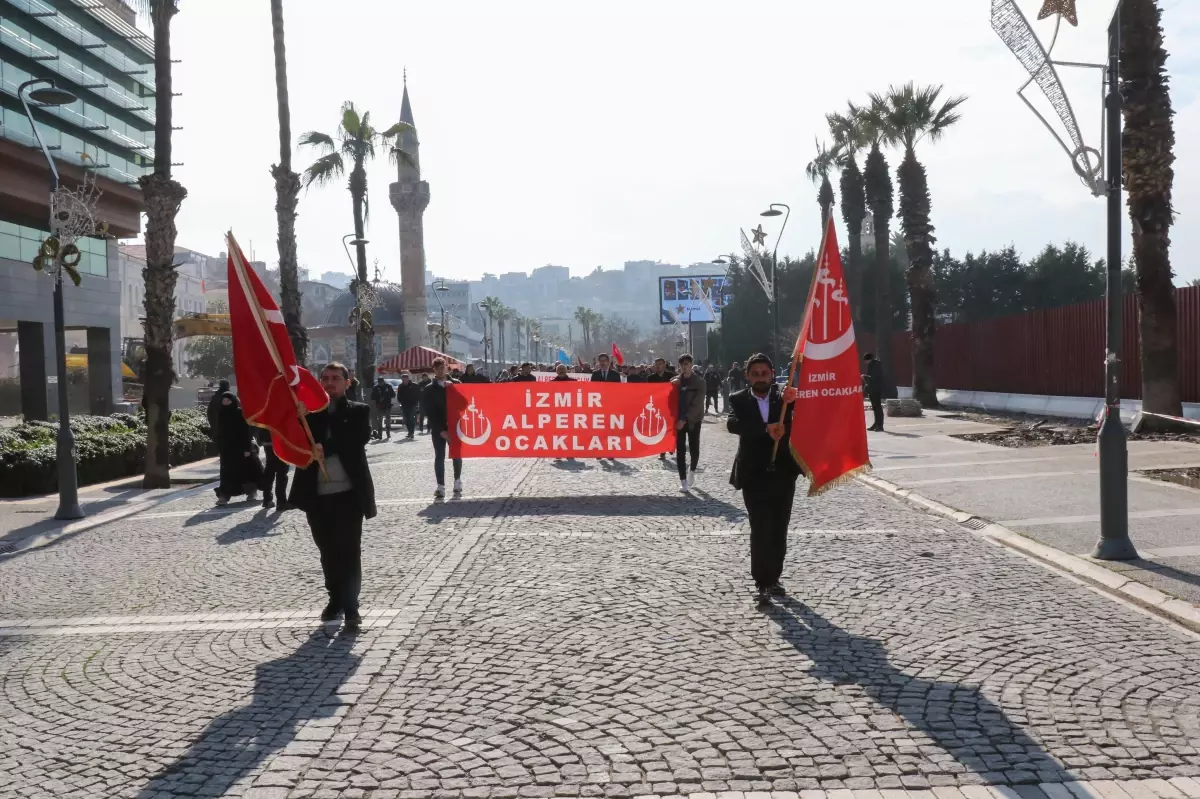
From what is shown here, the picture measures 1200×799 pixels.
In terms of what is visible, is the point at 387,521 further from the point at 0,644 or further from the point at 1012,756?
the point at 1012,756

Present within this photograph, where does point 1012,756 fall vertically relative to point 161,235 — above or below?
below

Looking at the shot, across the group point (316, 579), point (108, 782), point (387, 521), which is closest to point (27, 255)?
point (387, 521)

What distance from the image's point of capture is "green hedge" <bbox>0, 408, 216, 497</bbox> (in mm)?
16500

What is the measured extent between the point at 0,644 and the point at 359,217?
96.1ft

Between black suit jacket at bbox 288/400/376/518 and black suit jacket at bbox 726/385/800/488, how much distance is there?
2.39m

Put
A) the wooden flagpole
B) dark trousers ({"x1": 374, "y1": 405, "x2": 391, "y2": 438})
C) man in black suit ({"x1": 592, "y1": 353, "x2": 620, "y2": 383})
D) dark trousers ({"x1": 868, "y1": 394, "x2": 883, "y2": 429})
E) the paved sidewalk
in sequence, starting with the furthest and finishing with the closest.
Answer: dark trousers ({"x1": 374, "y1": 405, "x2": 391, "y2": 438}), dark trousers ({"x1": 868, "y1": 394, "x2": 883, "y2": 429}), man in black suit ({"x1": 592, "y1": 353, "x2": 620, "y2": 383}), the paved sidewalk, the wooden flagpole

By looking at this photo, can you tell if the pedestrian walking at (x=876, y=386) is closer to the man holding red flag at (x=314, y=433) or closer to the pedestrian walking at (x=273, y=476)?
the pedestrian walking at (x=273, y=476)

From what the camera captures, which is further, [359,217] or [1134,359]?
[359,217]

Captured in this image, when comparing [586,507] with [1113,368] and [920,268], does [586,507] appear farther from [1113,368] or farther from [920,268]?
[920,268]

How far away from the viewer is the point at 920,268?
33.2 m

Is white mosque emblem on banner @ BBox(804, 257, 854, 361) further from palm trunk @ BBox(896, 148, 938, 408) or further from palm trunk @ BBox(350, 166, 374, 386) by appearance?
palm trunk @ BBox(350, 166, 374, 386)

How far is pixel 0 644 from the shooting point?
689 cm

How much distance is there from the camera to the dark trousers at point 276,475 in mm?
13203

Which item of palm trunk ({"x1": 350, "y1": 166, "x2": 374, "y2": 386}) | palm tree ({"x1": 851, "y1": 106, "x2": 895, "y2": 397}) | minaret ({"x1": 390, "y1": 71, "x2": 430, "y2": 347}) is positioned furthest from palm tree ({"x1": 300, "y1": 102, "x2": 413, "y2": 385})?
minaret ({"x1": 390, "y1": 71, "x2": 430, "y2": 347})
